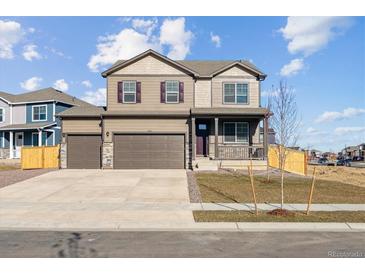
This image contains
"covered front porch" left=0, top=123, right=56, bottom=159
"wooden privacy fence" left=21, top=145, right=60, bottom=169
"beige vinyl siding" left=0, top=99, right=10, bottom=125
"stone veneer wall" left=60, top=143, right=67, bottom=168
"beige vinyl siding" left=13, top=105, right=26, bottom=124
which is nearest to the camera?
"wooden privacy fence" left=21, top=145, right=60, bottom=169

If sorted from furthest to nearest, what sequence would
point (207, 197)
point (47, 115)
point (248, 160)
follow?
1. point (47, 115)
2. point (248, 160)
3. point (207, 197)

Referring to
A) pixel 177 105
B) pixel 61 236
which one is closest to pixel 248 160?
pixel 177 105

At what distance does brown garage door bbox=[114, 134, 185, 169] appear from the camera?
898 inches

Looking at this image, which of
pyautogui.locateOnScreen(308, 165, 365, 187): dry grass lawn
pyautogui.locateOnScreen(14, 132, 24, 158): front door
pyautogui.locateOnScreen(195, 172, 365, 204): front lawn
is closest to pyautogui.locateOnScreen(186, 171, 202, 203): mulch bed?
pyautogui.locateOnScreen(195, 172, 365, 204): front lawn

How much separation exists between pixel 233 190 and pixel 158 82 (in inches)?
477

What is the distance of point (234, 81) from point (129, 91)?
7844 millimetres

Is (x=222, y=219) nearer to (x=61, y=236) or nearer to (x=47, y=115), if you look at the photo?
(x=61, y=236)

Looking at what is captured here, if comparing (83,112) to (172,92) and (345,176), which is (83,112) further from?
(345,176)

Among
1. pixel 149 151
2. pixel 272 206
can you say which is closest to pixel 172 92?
pixel 149 151

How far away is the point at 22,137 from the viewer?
3231 centimetres

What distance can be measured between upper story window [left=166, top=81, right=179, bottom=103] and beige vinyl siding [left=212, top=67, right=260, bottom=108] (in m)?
2.76

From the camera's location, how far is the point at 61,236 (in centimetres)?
745

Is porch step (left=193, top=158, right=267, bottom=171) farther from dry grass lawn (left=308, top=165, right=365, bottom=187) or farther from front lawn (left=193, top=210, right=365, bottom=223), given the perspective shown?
front lawn (left=193, top=210, right=365, bottom=223)

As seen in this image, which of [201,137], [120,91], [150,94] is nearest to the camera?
[150,94]
